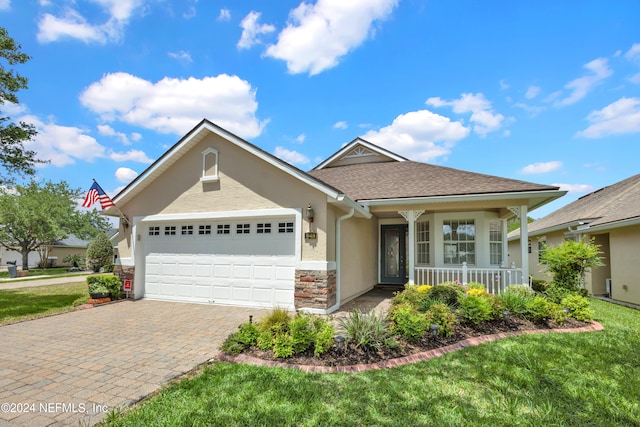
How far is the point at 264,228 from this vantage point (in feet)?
28.1

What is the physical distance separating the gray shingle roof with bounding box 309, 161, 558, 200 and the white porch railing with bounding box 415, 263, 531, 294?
2255mm

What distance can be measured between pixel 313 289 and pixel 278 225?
6.47ft

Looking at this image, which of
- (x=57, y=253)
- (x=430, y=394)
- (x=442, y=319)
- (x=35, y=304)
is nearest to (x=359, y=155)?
(x=442, y=319)

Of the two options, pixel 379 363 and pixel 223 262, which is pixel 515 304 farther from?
pixel 223 262

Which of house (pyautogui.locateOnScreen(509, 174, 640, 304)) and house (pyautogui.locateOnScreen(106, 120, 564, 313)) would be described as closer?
house (pyautogui.locateOnScreen(106, 120, 564, 313))

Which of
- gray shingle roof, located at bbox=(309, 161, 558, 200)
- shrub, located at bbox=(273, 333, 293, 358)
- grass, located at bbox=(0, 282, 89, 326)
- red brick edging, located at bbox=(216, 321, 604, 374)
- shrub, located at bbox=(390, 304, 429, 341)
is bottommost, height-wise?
grass, located at bbox=(0, 282, 89, 326)

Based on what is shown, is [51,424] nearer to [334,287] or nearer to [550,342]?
[334,287]

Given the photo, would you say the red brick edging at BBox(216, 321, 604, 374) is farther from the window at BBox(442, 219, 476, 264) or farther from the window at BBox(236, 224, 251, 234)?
the window at BBox(442, 219, 476, 264)

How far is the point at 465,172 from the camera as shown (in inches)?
413

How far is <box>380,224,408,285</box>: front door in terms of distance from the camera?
12531mm

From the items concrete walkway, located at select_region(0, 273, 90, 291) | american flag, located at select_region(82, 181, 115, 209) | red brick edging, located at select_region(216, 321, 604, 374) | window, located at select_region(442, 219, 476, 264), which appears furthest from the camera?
concrete walkway, located at select_region(0, 273, 90, 291)

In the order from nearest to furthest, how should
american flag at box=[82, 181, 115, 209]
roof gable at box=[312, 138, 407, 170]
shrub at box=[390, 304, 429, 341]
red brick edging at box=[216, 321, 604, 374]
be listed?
1. red brick edging at box=[216, 321, 604, 374]
2. shrub at box=[390, 304, 429, 341]
3. american flag at box=[82, 181, 115, 209]
4. roof gable at box=[312, 138, 407, 170]

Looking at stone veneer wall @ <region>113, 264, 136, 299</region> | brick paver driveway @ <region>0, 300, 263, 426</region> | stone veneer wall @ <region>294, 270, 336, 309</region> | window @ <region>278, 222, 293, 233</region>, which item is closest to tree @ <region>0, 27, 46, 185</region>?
stone veneer wall @ <region>113, 264, 136, 299</region>

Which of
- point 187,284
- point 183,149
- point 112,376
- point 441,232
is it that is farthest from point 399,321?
point 183,149
